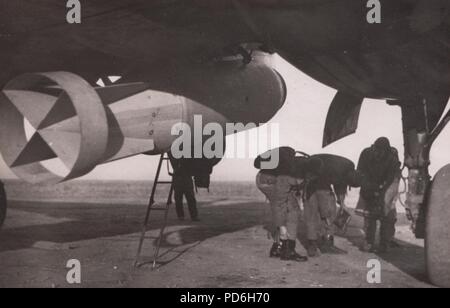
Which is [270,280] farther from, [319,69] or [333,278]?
[319,69]

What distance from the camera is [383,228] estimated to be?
770cm

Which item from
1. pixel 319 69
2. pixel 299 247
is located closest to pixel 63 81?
pixel 319 69

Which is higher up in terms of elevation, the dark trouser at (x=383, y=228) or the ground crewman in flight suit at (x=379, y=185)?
the ground crewman in flight suit at (x=379, y=185)

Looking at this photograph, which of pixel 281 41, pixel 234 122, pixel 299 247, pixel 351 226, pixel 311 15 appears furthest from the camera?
pixel 351 226

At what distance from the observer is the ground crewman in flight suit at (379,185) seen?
25.7ft

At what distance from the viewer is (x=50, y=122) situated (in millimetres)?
5117

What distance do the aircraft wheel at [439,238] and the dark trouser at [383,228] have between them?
247 cm

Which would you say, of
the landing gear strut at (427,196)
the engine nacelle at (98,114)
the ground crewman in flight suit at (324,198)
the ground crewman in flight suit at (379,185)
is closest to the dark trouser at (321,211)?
the ground crewman in flight suit at (324,198)

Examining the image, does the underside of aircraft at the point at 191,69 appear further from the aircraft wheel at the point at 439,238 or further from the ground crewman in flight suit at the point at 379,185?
the ground crewman in flight suit at the point at 379,185

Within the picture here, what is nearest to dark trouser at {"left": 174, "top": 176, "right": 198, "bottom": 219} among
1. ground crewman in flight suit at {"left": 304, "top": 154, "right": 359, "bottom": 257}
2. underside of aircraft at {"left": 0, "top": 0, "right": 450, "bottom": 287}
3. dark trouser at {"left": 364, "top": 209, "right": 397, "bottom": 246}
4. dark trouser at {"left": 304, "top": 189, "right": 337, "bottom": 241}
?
ground crewman in flight suit at {"left": 304, "top": 154, "right": 359, "bottom": 257}

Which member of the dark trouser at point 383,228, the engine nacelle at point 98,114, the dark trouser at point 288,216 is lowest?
the dark trouser at point 383,228

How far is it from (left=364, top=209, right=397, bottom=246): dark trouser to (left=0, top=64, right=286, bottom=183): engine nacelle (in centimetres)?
255

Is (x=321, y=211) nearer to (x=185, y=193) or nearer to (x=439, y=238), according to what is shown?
(x=439, y=238)

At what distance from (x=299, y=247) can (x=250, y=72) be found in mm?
2791
